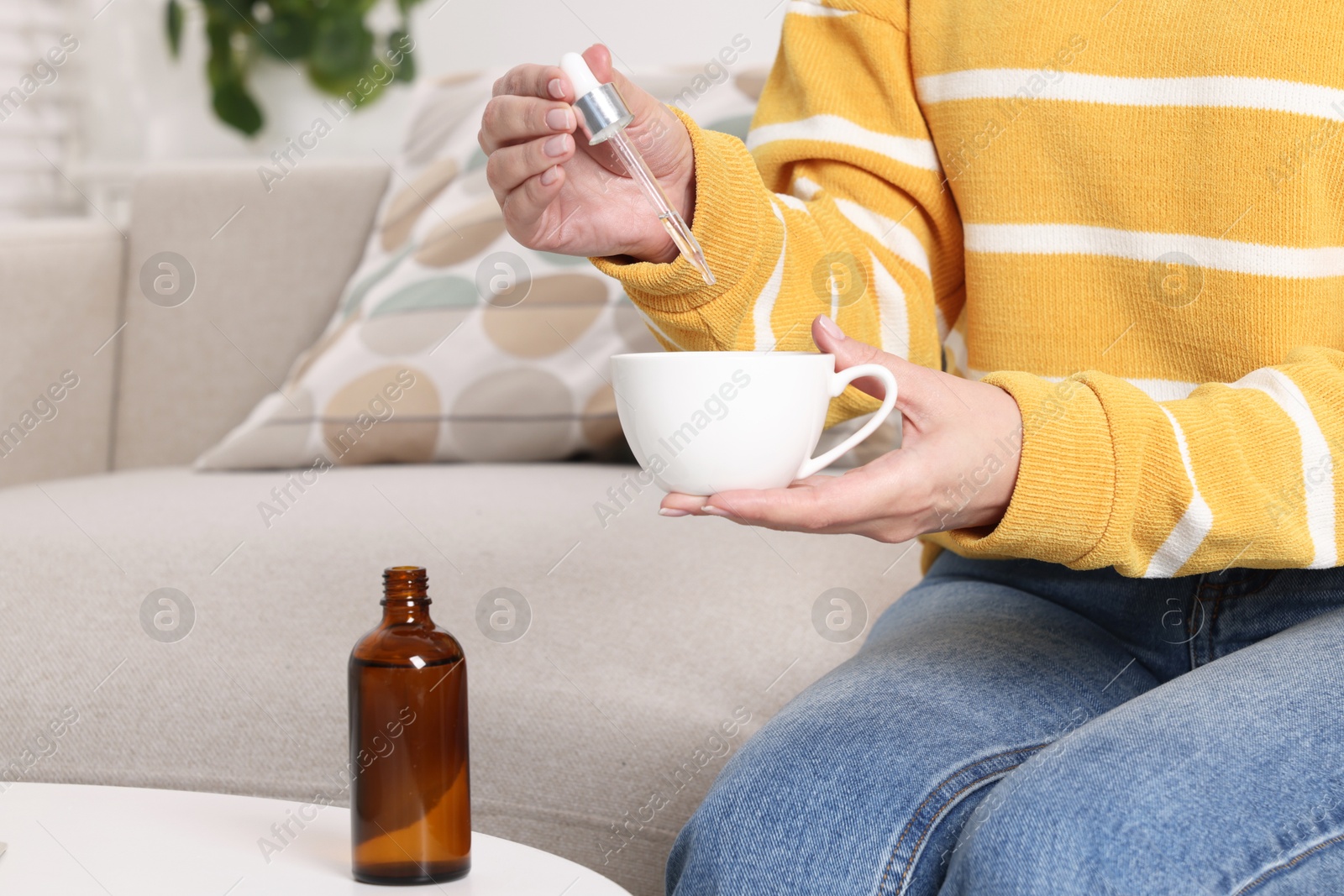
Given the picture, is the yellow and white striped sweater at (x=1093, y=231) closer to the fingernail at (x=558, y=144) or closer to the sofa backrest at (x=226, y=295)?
the fingernail at (x=558, y=144)

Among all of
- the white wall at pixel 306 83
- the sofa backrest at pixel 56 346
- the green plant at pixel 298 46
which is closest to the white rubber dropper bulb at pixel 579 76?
the white wall at pixel 306 83

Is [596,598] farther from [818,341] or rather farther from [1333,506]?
[1333,506]

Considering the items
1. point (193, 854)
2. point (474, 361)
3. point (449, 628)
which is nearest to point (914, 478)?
point (193, 854)

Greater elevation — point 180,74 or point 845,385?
point 845,385

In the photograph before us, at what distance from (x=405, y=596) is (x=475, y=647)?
1.15 feet

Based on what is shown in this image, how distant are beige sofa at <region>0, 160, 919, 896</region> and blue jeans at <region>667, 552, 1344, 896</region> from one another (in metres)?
0.21

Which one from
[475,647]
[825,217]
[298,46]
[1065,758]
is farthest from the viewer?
[298,46]

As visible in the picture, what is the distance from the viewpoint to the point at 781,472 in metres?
0.55

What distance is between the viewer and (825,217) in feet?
2.47

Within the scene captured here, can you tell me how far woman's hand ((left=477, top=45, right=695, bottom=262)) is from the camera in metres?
0.59

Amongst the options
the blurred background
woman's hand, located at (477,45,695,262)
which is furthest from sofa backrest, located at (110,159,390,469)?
woman's hand, located at (477,45,695,262)

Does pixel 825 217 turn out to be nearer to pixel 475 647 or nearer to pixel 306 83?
pixel 475 647

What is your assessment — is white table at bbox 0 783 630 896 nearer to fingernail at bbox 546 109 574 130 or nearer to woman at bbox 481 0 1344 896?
woman at bbox 481 0 1344 896

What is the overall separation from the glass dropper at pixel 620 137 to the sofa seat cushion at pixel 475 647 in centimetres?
34
